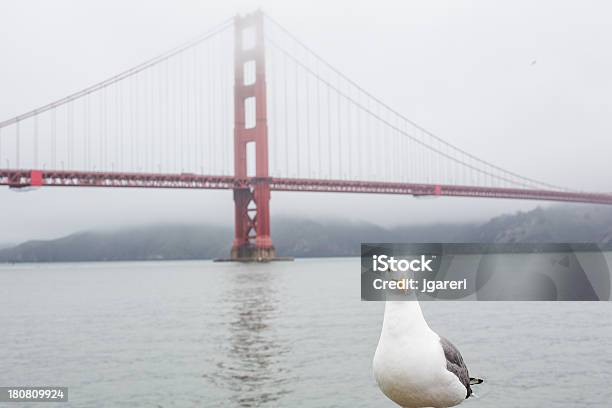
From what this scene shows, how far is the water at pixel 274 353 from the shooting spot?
31.6 ft

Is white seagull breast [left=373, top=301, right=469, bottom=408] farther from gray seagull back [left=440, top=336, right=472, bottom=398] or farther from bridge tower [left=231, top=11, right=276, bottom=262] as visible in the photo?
bridge tower [left=231, top=11, right=276, bottom=262]

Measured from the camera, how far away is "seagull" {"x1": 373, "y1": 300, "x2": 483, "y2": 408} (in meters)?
3.20

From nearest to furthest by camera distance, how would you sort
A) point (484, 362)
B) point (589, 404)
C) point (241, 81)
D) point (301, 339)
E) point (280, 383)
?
point (589, 404), point (280, 383), point (484, 362), point (301, 339), point (241, 81)

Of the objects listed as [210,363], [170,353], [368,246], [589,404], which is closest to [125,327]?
[170,353]

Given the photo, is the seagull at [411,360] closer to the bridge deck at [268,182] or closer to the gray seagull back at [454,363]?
the gray seagull back at [454,363]

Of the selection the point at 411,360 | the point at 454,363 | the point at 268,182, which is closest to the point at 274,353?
the point at 454,363

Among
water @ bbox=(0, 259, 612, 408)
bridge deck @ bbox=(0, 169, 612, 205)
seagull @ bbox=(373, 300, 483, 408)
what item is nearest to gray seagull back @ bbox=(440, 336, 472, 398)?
seagull @ bbox=(373, 300, 483, 408)

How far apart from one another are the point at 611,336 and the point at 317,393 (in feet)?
29.2

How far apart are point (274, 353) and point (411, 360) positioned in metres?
10.2

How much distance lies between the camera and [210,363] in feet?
40.5

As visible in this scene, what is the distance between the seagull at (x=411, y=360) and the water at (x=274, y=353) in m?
5.63

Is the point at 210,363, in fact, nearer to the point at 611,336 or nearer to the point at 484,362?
the point at 484,362

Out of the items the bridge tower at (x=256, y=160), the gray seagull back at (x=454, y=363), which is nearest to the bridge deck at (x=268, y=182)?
the bridge tower at (x=256, y=160)

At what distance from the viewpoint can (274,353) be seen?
1322cm
